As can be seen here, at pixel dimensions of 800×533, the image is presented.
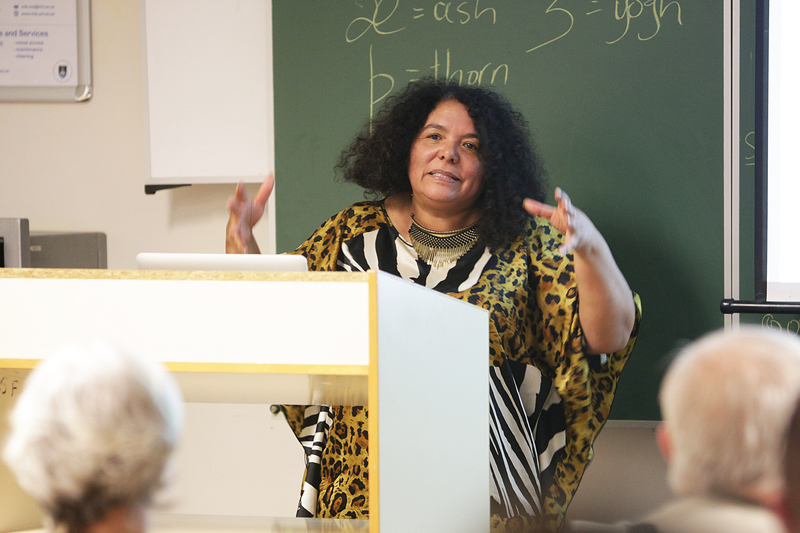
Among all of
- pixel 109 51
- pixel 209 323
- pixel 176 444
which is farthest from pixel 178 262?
pixel 109 51

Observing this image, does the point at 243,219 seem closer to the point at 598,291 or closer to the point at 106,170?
the point at 598,291

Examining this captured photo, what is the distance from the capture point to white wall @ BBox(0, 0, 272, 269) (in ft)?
8.53

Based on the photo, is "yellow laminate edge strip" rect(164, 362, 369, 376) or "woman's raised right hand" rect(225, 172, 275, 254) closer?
"yellow laminate edge strip" rect(164, 362, 369, 376)

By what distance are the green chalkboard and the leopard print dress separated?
50 centimetres

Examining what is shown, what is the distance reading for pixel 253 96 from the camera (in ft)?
8.02

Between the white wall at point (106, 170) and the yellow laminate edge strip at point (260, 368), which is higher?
the white wall at point (106, 170)

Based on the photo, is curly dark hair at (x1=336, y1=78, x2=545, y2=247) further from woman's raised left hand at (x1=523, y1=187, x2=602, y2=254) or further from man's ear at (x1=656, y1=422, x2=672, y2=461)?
man's ear at (x1=656, y1=422, x2=672, y2=461)

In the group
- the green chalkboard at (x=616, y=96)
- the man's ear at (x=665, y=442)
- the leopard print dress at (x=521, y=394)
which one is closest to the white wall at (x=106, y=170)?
the green chalkboard at (x=616, y=96)

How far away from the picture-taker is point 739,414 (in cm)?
33

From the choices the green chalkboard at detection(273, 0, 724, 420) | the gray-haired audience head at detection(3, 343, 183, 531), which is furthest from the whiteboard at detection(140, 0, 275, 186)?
the gray-haired audience head at detection(3, 343, 183, 531)

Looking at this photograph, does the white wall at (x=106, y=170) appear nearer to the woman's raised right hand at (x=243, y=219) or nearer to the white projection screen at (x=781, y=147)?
the woman's raised right hand at (x=243, y=219)

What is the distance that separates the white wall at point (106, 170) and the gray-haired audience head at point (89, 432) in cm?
222

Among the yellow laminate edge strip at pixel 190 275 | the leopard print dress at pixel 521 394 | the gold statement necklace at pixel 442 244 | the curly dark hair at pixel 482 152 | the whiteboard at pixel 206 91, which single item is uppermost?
the whiteboard at pixel 206 91

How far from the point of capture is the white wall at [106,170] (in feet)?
8.53
